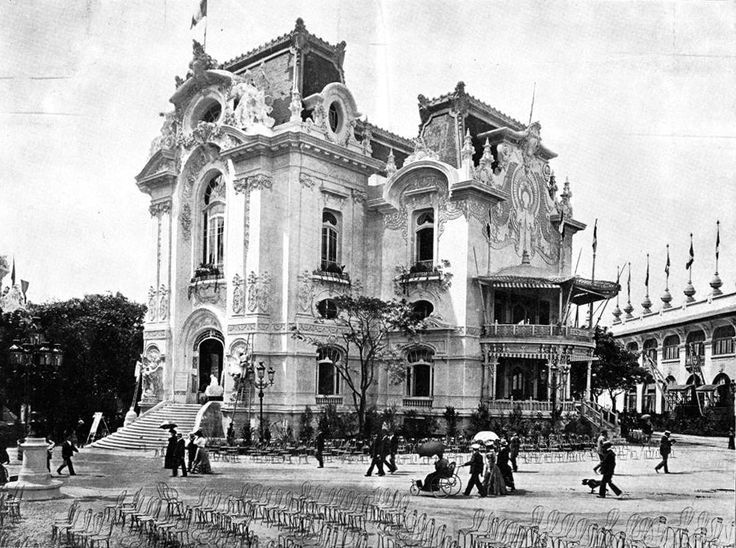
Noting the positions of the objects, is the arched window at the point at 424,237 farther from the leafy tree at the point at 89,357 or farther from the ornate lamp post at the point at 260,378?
the leafy tree at the point at 89,357

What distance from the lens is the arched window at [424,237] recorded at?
120 ft

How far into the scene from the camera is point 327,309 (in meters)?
35.6

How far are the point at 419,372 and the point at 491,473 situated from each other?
1671 centimetres

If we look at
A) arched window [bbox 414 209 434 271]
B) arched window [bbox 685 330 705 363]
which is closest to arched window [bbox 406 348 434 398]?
arched window [bbox 414 209 434 271]

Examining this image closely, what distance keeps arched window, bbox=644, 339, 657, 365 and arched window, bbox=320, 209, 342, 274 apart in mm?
35003

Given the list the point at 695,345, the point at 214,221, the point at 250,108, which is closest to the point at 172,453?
the point at 214,221

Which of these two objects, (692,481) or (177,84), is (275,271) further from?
(692,481)

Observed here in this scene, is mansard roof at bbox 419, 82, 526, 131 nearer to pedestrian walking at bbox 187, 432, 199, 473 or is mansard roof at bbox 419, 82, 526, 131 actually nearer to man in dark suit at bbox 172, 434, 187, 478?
pedestrian walking at bbox 187, 432, 199, 473

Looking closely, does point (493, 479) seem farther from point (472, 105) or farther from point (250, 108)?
point (472, 105)

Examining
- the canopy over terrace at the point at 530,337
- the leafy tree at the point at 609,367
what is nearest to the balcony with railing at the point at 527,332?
the canopy over terrace at the point at 530,337

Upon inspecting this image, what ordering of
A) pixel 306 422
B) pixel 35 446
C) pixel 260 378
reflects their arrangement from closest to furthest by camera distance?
pixel 35 446 < pixel 260 378 < pixel 306 422

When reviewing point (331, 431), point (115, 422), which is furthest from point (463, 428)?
point (115, 422)

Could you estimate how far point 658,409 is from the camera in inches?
2398

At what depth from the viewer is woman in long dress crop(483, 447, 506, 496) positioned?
1948 cm
